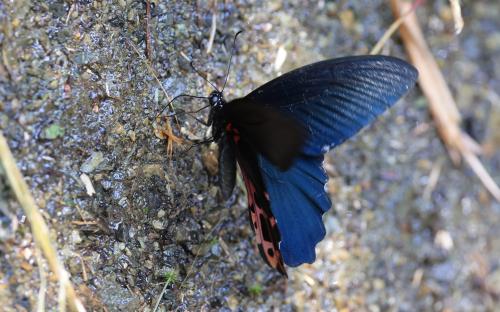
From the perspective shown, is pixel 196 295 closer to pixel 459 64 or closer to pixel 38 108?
pixel 38 108

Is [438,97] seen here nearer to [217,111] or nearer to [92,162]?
[217,111]

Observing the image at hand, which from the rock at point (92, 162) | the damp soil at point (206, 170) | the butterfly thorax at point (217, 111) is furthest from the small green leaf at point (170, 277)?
the butterfly thorax at point (217, 111)

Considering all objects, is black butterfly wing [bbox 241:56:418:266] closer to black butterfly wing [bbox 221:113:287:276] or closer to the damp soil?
black butterfly wing [bbox 221:113:287:276]

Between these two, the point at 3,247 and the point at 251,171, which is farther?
the point at 251,171

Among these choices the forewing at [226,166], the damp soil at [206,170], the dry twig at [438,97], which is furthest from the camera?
the dry twig at [438,97]

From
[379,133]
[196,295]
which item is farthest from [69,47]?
[379,133]

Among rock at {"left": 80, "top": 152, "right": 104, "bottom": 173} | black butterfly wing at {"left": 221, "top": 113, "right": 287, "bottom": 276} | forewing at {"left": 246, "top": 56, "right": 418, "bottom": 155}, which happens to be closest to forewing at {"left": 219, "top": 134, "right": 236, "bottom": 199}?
black butterfly wing at {"left": 221, "top": 113, "right": 287, "bottom": 276}

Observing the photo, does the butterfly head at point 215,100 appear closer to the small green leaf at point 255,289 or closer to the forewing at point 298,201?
the forewing at point 298,201
